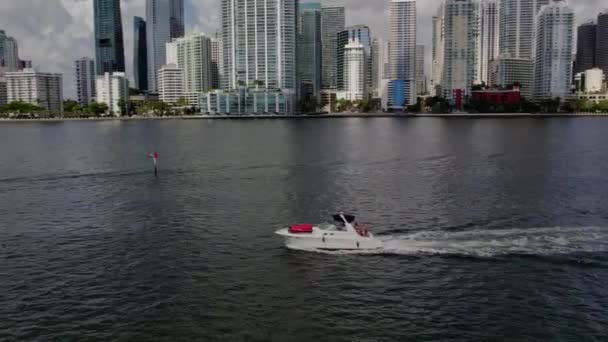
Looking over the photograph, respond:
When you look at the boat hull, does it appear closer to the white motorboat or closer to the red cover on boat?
the white motorboat

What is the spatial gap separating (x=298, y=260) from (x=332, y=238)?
10.9 feet

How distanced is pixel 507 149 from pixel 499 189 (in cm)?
5879

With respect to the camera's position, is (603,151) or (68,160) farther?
(603,151)

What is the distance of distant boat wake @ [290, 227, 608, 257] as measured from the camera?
4381cm

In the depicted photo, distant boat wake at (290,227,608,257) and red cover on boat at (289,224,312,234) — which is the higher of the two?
red cover on boat at (289,224,312,234)

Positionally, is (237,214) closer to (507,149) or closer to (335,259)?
(335,259)

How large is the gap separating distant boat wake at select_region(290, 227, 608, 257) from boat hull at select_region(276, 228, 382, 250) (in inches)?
20.8

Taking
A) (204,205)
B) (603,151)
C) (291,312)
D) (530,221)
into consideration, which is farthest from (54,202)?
(603,151)

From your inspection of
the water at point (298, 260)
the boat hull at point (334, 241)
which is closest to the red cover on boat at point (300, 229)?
the boat hull at point (334, 241)

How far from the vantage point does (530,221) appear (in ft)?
176

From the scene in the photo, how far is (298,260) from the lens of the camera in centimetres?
4241

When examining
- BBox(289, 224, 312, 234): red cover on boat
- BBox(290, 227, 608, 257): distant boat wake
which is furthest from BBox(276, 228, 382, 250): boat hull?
BBox(290, 227, 608, 257): distant boat wake

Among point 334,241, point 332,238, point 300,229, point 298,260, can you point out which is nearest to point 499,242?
point 334,241

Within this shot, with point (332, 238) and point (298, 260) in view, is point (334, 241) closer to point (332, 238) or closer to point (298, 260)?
point (332, 238)
